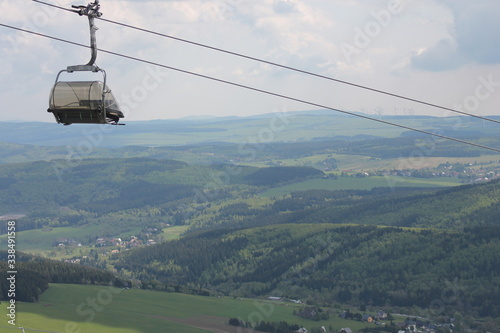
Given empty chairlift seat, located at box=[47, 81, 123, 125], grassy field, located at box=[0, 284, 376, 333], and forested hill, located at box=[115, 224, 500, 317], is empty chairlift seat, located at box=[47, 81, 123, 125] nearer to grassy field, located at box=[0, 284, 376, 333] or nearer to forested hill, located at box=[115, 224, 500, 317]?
grassy field, located at box=[0, 284, 376, 333]

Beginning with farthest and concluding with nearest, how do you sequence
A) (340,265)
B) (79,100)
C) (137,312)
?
(340,265) < (137,312) < (79,100)

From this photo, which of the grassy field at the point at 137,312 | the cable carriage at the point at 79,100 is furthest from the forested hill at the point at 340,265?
the cable carriage at the point at 79,100

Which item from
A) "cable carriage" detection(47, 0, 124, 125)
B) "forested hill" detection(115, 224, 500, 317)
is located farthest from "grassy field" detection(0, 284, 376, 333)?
"cable carriage" detection(47, 0, 124, 125)

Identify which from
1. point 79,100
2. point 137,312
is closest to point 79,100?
point 79,100

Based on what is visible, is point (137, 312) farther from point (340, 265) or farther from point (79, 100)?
point (79, 100)

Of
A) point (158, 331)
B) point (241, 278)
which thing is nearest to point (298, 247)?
point (241, 278)
